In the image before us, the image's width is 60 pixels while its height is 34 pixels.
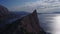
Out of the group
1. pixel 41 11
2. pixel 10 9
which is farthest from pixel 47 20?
pixel 10 9

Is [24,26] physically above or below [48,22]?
above

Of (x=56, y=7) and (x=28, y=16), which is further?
(x=56, y=7)

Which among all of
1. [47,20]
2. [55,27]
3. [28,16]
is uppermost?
[28,16]

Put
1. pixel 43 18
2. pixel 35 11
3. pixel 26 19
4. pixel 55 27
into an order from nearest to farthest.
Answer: pixel 26 19
pixel 35 11
pixel 43 18
pixel 55 27

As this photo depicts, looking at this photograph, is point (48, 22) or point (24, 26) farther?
point (48, 22)

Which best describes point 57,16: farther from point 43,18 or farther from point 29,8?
point 29,8

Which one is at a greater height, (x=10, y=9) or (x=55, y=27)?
(x=10, y=9)

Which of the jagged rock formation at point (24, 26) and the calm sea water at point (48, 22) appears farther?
the calm sea water at point (48, 22)

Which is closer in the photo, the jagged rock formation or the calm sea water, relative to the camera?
the jagged rock formation
